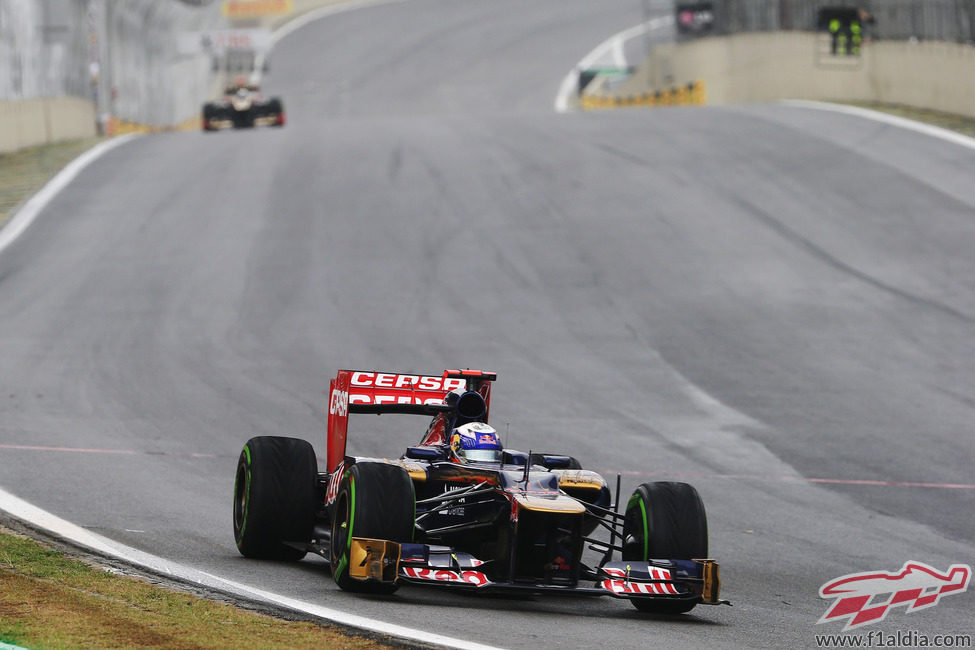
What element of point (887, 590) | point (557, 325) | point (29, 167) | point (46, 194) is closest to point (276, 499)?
point (887, 590)

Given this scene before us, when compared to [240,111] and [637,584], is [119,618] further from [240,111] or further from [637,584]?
[240,111]

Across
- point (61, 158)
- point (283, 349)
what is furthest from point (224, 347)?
point (61, 158)

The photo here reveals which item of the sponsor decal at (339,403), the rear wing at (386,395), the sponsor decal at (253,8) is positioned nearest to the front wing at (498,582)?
the rear wing at (386,395)

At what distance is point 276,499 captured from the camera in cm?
1058

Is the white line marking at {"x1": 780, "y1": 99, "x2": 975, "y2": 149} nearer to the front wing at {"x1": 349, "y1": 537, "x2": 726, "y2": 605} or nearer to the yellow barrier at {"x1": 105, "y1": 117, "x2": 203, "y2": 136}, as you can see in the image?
the yellow barrier at {"x1": 105, "y1": 117, "x2": 203, "y2": 136}

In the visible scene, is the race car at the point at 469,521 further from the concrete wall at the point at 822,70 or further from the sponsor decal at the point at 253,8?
the sponsor decal at the point at 253,8

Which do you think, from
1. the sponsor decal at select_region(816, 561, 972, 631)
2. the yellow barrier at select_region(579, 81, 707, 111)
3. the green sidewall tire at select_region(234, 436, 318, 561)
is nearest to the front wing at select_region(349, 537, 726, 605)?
the sponsor decal at select_region(816, 561, 972, 631)

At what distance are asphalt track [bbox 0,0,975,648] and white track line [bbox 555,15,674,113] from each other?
1182 inches

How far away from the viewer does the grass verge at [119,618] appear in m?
7.30

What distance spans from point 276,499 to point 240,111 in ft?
121

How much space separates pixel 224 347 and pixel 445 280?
15.9 ft

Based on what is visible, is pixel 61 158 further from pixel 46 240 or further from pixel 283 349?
pixel 283 349

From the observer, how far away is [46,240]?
26594 millimetres

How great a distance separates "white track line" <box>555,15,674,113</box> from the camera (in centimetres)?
6925
